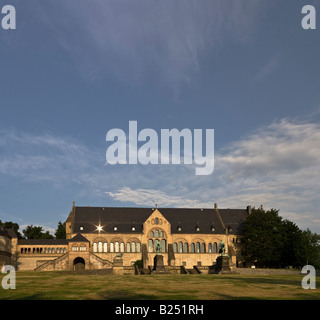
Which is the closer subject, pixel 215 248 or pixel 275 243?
pixel 275 243

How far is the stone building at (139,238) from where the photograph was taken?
73625 millimetres

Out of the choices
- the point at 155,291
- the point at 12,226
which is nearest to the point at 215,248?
the point at 12,226

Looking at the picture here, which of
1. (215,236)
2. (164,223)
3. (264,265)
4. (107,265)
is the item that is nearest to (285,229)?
(264,265)

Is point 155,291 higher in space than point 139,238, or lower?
higher

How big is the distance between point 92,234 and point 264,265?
124ft

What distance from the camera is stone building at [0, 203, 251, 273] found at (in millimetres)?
73625

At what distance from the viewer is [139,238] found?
7906 centimetres

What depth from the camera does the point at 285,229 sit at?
76438 millimetres

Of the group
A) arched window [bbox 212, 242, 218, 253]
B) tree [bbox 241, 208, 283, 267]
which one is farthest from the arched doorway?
tree [bbox 241, 208, 283, 267]

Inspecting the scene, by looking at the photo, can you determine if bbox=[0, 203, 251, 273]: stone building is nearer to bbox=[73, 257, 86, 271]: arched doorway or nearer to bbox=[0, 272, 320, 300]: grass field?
bbox=[73, 257, 86, 271]: arched doorway

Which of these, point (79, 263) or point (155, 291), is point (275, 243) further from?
point (155, 291)

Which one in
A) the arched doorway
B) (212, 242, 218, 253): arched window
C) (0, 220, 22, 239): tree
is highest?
(0, 220, 22, 239): tree
